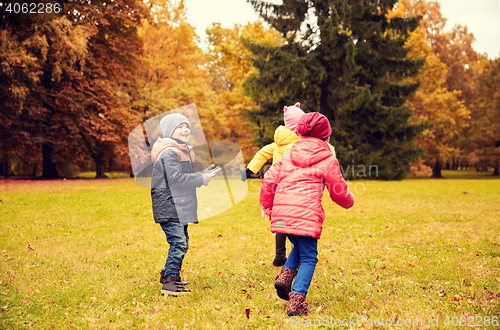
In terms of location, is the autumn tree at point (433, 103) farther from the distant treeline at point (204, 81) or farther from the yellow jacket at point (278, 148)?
the yellow jacket at point (278, 148)

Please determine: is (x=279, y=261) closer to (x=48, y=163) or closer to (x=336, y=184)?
(x=336, y=184)

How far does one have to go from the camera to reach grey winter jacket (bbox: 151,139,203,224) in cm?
443

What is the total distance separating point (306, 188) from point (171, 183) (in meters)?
1.61

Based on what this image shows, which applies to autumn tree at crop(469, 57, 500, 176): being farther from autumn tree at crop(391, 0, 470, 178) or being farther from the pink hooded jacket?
the pink hooded jacket

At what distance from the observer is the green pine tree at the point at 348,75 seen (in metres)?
24.8

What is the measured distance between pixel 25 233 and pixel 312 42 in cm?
2265

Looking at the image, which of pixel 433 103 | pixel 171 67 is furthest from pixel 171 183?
pixel 433 103

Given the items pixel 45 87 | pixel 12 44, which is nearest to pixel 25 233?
pixel 12 44

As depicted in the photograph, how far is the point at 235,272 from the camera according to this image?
18.5 feet

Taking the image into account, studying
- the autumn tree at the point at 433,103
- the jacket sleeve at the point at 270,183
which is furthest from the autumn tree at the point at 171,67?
the jacket sleeve at the point at 270,183

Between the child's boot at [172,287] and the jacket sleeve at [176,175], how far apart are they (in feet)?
3.90

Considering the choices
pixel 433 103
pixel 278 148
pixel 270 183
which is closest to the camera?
pixel 270 183

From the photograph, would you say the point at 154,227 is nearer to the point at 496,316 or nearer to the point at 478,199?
the point at 496,316

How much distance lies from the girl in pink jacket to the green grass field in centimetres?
46
